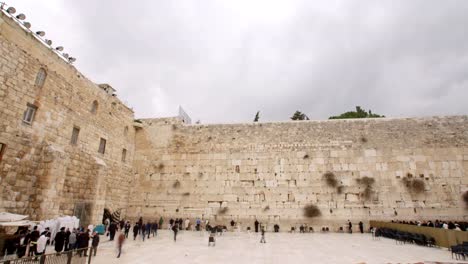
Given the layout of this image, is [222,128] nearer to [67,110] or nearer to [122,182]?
[122,182]

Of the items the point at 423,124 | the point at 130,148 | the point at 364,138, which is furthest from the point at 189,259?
the point at 423,124

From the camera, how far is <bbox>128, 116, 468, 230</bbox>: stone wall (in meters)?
13.7

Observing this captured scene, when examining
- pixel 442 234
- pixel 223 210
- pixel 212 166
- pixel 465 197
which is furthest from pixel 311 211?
pixel 465 197

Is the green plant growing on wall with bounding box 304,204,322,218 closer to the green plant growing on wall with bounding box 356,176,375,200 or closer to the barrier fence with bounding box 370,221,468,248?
the green plant growing on wall with bounding box 356,176,375,200

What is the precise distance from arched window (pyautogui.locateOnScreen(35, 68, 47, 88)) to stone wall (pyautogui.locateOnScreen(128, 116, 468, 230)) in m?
7.55

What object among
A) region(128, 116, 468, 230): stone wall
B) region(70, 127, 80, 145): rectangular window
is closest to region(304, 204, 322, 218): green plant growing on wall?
region(128, 116, 468, 230): stone wall

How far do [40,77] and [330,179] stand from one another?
14.6m

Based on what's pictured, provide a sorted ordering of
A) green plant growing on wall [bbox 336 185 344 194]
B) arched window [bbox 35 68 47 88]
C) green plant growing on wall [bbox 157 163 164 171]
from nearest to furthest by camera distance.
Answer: arched window [bbox 35 68 47 88] → green plant growing on wall [bbox 336 185 344 194] → green plant growing on wall [bbox 157 163 164 171]

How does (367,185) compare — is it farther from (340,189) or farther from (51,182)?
(51,182)

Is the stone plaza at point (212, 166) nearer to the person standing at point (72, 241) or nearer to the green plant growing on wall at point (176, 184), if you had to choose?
the green plant growing on wall at point (176, 184)

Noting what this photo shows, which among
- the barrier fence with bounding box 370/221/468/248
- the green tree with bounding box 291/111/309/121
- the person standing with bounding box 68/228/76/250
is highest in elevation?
the green tree with bounding box 291/111/309/121

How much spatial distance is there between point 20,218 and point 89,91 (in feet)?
23.0

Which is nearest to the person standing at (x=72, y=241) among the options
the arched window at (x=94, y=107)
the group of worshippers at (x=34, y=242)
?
the group of worshippers at (x=34, y=242)

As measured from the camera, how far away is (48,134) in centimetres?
981
